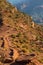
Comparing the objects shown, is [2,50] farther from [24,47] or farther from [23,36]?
[23,36]

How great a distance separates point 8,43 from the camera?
4081 cm

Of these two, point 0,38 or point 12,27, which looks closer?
point 0,38

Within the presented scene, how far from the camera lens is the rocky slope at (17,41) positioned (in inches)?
1271

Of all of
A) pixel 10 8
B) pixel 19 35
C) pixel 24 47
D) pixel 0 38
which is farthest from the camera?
pixel 10 8

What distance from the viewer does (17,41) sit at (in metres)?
43.7

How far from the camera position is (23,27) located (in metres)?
56.6

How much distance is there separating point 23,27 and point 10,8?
322 inches

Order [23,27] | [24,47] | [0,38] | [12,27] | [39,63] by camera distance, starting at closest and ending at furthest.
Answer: [39,63] → [24,47] → [0,38] → [12,27] → [23,27]

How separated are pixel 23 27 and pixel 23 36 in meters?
8.23

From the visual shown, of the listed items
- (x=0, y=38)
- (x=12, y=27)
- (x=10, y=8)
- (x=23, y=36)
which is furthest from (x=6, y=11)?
(x=0, y=38)

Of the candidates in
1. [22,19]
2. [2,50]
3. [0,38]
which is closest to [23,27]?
[22,19]

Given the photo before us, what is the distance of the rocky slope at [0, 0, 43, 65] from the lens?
3228 cm

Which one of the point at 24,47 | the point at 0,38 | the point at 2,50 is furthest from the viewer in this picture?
the point at 0,38

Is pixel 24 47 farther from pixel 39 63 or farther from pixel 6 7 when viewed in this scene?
pixel 6 7
